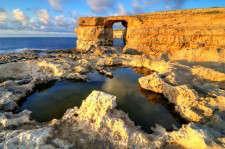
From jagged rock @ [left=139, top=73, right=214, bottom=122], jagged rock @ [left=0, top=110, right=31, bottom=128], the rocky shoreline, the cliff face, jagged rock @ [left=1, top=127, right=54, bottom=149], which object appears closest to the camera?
jagged rock @ [left=1, top=127, right=54, bottom=149]

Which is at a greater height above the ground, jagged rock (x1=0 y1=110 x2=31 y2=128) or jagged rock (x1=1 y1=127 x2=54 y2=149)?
jagged rock (x1=1 y1=127 x2=54 y2=149)

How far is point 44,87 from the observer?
91.4ft

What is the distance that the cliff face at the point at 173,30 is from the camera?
37.8 metres

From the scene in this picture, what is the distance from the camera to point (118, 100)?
78.6 ft

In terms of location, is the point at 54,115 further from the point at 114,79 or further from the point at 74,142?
the point at 114,79

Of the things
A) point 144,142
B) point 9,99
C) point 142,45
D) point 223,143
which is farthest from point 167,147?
point 142,45

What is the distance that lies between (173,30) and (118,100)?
23574mm

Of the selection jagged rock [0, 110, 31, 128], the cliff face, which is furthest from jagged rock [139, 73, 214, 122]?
the cliff face

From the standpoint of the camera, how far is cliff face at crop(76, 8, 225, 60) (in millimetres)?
37750

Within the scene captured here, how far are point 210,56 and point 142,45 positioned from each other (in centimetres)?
1525

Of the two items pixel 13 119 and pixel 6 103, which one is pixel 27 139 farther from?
pixel 6 103

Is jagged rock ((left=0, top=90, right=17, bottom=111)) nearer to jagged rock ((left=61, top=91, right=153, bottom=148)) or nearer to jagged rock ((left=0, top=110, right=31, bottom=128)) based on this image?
jagged rock ((left=0, top=110, right=31, bottom=128))

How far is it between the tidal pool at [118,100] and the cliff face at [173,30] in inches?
565

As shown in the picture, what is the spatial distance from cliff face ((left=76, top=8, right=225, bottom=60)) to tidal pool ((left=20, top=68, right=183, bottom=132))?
1436cm
